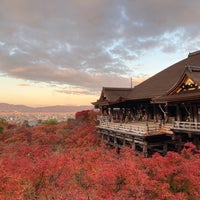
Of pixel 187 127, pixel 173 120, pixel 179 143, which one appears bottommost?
pixel 179 143

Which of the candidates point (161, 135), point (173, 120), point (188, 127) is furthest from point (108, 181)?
point (173, 120)

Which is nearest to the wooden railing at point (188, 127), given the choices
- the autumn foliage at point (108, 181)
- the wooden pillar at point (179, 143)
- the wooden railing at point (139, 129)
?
the wooden pillar at point (179, 143)

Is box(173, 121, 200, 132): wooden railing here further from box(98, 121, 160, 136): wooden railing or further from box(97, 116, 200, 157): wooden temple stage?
box(98, 121, 160, 136): wooden railing

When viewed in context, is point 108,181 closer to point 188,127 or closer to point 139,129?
point 188,127

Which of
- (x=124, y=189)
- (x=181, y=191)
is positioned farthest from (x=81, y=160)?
(x=181, y=191)

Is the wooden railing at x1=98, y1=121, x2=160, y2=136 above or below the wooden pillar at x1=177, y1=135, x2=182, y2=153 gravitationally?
above

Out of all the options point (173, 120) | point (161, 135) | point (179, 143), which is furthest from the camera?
point (161, 135)

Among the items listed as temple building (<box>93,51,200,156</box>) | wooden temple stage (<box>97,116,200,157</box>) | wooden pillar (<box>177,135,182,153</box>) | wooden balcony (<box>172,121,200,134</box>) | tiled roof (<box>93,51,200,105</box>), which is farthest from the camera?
tiled roof (<box>93,51,200,105</box>)

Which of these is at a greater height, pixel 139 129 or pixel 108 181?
pixel 139 129

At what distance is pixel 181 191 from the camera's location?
1044 cm

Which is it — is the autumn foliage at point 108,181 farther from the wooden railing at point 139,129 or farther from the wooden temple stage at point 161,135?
the wooden railing at point 139,129

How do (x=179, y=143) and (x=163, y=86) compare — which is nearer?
(x=179, y=143)

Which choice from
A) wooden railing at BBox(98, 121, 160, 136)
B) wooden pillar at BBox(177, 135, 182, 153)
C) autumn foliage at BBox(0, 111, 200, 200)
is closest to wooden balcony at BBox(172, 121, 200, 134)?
wooden pillar at BBox(177, 135, 182, 153)

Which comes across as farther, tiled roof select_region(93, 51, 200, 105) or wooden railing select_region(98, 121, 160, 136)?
wooden railing select_region(98, 121, 160, 136)
